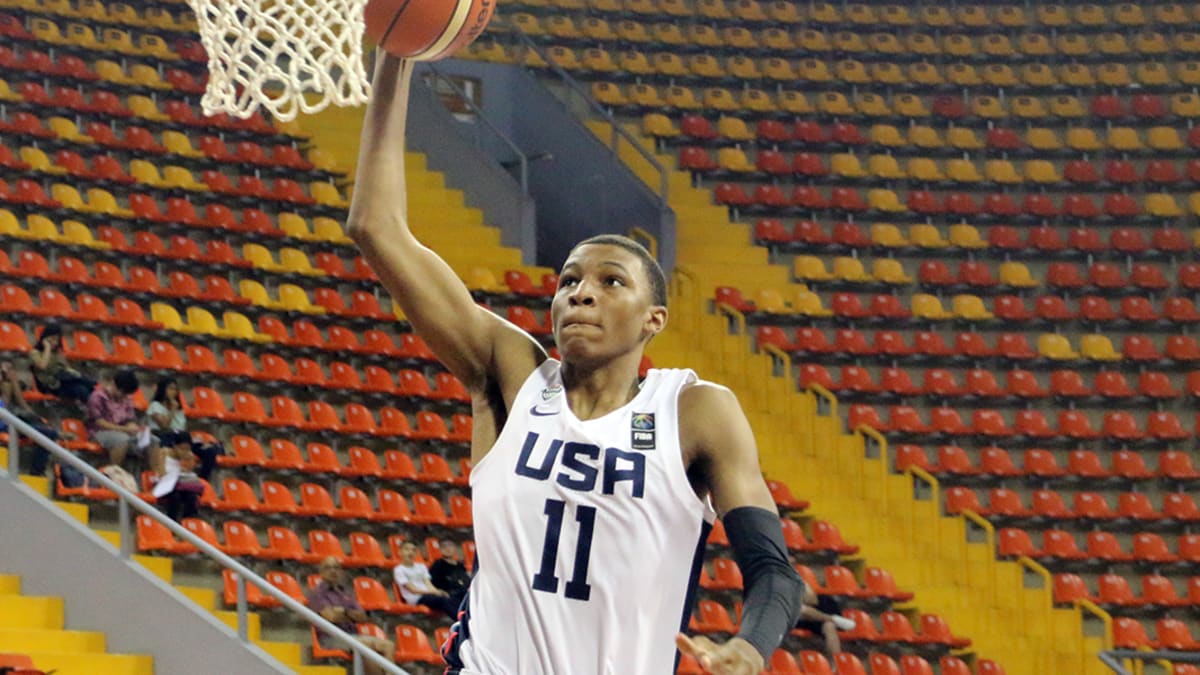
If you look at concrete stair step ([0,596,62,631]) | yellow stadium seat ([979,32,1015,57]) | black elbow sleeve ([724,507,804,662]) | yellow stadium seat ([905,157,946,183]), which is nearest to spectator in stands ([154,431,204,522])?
concrete stair step ([0,596,62,631])

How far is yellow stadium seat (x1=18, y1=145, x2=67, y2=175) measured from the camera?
13.8 meters

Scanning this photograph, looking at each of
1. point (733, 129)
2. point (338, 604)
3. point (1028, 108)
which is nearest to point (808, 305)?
point (733, 129)

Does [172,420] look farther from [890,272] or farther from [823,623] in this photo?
[890,272]

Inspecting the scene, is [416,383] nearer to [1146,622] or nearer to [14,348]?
[14,348]

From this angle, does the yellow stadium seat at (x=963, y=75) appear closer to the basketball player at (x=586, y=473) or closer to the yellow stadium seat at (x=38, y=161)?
the yellow stadium seat at (x=38, y=161)

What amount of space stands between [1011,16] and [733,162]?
4.56m

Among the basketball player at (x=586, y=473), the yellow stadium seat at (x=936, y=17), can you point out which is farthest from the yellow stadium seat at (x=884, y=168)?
the basketball player at (x=586, y=473)

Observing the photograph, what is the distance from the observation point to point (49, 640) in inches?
358

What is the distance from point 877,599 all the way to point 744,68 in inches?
308

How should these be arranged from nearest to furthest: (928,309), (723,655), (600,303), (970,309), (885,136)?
(723,655) → (600,303) → (928,309) → (970,309) → (885,136)

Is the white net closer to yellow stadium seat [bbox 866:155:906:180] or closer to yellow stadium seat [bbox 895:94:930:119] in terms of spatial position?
yellow stadium seat [bbox 866:155:906:180]

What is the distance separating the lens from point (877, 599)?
12.6m

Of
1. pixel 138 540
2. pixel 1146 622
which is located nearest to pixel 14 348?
pixel 138 540

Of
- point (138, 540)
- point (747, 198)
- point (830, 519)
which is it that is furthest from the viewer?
point (747, 198)
